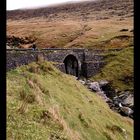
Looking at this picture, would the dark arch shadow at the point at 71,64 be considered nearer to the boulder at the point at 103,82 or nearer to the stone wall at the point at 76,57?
the stone wall at the point at 76,57

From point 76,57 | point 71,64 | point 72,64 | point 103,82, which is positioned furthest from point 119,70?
point 71,64

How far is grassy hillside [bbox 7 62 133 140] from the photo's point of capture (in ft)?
51.4

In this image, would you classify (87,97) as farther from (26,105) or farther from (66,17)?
(66,17)

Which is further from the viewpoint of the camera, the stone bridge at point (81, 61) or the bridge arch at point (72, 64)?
the bridge arch at point (72, 64)

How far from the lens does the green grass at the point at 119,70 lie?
60.8 meters

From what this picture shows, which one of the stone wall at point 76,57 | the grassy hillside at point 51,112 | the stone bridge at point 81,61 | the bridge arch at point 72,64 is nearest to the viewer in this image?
the grassy hillside at point 51,112

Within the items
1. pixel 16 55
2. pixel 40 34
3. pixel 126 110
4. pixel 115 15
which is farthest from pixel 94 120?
pixel 115 15

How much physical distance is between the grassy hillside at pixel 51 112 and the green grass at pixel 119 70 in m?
27.8

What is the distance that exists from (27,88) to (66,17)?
175803 mm

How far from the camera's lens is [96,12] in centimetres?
19850

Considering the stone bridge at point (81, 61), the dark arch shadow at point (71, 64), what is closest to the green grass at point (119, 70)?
the stone bridge at point (81, 61)

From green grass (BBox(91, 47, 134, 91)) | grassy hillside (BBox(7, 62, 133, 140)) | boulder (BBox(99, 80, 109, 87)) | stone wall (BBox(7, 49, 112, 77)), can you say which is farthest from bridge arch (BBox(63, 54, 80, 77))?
grassy hillside (BBox(7, 62, 133, 140))

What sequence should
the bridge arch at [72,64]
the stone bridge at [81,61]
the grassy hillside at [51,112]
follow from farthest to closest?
the bridge arch at [72,64] → the stone bridge at [81,61] → the grassy hillside at [51,112]

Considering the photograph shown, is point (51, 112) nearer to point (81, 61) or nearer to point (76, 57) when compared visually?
point (76, 57)
